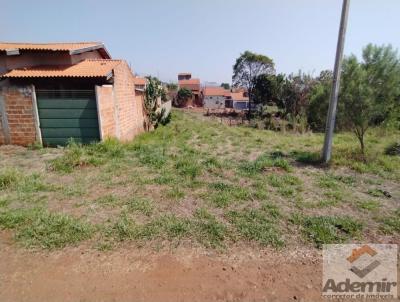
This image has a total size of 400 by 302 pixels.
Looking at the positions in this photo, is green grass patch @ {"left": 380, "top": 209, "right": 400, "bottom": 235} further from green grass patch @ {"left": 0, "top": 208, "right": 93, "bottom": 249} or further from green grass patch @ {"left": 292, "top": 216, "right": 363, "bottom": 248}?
green grass patch @ {"left": 0, "top": 208, "right": 93, "bottom": 249}

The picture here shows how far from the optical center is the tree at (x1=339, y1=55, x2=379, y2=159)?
667 cm

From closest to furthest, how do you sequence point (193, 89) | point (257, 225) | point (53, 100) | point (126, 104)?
1. point (257, 225)
2. point (53, 100)
3. point (126, 104)
4. point (193, 89)

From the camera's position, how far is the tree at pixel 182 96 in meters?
42.9

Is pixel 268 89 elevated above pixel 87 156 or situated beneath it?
elevated above

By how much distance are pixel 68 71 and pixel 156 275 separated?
809 centimetres

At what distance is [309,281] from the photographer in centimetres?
271

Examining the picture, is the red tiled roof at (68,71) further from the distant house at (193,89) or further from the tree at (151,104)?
the distant house at (193,89)

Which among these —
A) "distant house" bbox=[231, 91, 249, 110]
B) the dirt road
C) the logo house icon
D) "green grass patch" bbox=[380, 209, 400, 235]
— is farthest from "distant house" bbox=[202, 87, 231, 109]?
the dirt road

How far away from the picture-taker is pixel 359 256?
312 cm

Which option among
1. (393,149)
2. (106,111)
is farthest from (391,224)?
(106,111)

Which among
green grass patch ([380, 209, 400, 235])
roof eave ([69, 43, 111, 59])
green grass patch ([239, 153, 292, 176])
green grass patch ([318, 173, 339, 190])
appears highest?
roof eave ([69, 43, 111, 59])

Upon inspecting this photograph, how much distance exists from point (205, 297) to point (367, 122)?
674 cm

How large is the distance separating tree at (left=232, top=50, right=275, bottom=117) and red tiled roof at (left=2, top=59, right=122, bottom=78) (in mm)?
26951

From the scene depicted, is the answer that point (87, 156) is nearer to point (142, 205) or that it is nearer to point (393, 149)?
point (142, 205)
